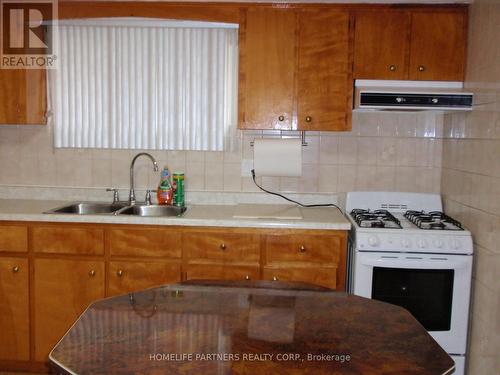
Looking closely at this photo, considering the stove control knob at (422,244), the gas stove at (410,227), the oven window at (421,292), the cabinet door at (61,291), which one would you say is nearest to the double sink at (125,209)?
the cabinet door at (61,291)

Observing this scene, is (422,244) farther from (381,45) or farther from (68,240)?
(68,240)

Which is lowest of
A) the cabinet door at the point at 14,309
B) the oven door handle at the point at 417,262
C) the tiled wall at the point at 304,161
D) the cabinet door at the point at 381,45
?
the cabinet door at the point at 14,309

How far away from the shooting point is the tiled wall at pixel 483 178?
2.34m

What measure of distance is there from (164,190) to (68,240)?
70cm

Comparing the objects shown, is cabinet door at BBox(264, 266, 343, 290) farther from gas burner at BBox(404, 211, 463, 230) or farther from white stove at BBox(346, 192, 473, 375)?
gas burner at BBox(404, 211, 463, 230)

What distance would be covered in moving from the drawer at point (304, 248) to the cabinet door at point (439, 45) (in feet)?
3.87

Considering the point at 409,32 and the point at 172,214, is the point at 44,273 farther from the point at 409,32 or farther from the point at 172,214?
the point at 409,32

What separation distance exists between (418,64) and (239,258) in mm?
1606

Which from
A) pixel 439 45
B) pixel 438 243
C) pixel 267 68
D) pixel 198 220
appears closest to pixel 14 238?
pixel 198 220

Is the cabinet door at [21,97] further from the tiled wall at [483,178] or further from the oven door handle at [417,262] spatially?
the tiled wall at [483,178]

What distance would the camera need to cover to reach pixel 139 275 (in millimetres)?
2729

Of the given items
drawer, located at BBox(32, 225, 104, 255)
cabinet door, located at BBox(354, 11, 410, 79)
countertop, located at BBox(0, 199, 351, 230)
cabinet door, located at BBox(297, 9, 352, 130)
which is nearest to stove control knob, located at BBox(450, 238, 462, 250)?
countertop, located at BBox(0, 199, 351, 230)

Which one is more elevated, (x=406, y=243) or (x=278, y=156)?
(x=278, y=156)

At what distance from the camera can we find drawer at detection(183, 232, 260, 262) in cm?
269
